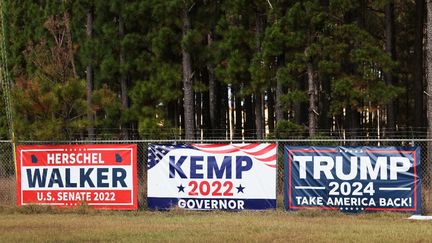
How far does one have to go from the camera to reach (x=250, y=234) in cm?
1313

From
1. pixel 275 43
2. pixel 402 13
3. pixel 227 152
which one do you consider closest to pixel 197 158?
pixel 227 152

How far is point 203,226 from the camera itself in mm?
14312

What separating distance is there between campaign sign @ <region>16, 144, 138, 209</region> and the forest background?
7.93 feet

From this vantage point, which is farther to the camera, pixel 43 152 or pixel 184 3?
pixel 184 3

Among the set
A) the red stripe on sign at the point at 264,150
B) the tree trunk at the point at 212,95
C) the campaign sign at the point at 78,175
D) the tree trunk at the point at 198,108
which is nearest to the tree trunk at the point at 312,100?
the tree trunk at the point at 212,95

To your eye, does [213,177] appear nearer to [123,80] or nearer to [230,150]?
[230,150]

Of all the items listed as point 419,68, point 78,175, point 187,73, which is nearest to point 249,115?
point 419,68

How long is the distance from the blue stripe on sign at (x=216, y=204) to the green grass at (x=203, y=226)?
219mm

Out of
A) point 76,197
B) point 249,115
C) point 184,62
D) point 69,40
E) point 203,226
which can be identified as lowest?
point 203,226

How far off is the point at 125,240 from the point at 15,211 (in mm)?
6275

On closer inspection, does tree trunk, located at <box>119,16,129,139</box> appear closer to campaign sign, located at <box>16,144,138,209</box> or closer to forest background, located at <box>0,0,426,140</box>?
forest background, located at <box>0,0,426,140</box>

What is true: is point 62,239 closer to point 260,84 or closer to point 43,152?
point 43,152

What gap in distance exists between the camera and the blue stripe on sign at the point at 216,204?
55.3 ft

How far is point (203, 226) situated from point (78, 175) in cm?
470
